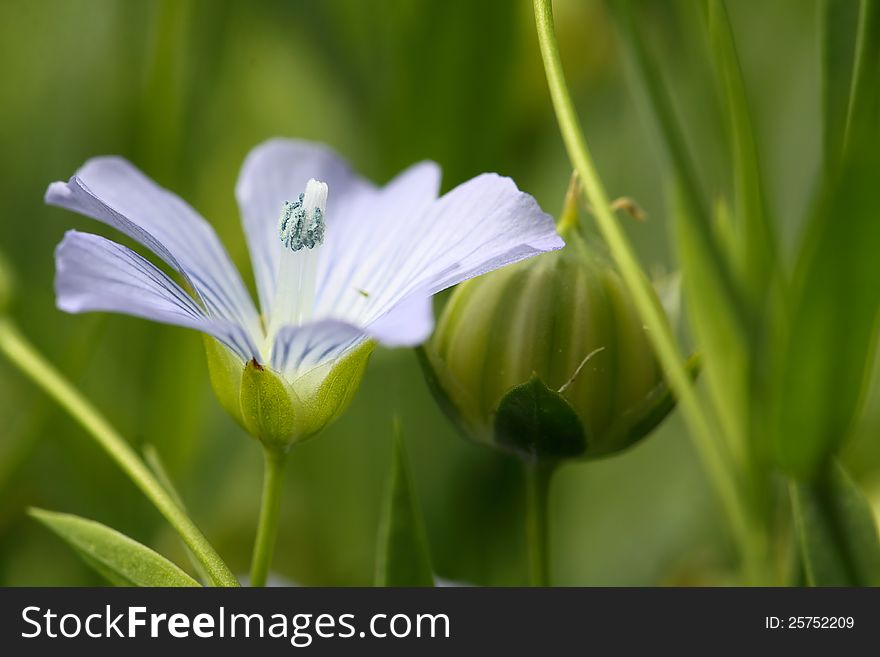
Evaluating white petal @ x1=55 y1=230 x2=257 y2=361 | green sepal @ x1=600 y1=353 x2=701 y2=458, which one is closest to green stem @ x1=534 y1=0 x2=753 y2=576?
green sepal @ x1=600 y1=353 x2=701 y2=458

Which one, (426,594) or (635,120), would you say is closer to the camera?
(426,594)

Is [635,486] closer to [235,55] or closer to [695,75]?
Answer: [695,75]

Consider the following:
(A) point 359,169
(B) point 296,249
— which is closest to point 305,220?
(B) point 296,249

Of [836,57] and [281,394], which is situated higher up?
[836,57]

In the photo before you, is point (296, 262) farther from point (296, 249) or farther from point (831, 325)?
point (831, 325)

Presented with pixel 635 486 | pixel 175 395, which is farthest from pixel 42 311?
pixel 635 486

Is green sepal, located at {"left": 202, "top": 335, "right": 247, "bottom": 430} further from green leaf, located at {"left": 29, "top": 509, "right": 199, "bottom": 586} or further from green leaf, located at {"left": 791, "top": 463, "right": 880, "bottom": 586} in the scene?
green leaf, located at {"left": 791, "top": 463, "right": 880, "bottom": 586}
